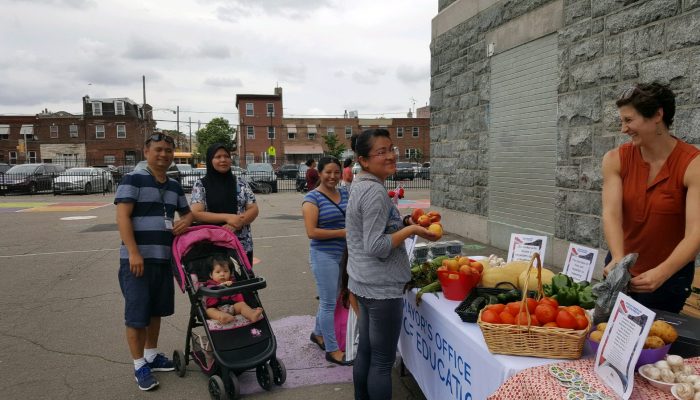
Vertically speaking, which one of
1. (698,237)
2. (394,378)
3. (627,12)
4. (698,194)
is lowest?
(394,378)

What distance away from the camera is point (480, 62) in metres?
9.13

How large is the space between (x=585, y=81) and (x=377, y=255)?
195 inches

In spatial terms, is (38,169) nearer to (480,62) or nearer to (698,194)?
(480,62)

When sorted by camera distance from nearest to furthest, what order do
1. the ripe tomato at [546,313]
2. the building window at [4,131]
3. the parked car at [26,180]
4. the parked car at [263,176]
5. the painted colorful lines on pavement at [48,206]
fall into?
1. the ripe tomato at [546,313]
2. the painted colorful lines on pavement at [48,206]
3. the parked car at [26,180]
4. the parked car at [263,176]
5. the building window at [4,131]

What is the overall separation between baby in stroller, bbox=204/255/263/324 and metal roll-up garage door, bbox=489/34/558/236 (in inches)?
200

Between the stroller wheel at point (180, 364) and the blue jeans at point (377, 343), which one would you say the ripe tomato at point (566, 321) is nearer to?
the blue jeans at point (377, 343)

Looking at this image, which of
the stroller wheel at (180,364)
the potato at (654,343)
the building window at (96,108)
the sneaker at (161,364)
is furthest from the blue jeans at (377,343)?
the building window at (96,108)

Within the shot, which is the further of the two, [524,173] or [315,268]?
[524,173]

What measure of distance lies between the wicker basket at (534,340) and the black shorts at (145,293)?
9.10 ft

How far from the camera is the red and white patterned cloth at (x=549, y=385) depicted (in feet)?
7.05

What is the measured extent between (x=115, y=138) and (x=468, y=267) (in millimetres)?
63140

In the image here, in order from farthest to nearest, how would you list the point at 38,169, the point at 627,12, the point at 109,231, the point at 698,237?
the point at 38,169, the point at 109,231, the point at 627,12, the point at 698,237

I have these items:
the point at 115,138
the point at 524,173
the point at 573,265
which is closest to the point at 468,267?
the point at 573,265

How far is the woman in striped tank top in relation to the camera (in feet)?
14.0
